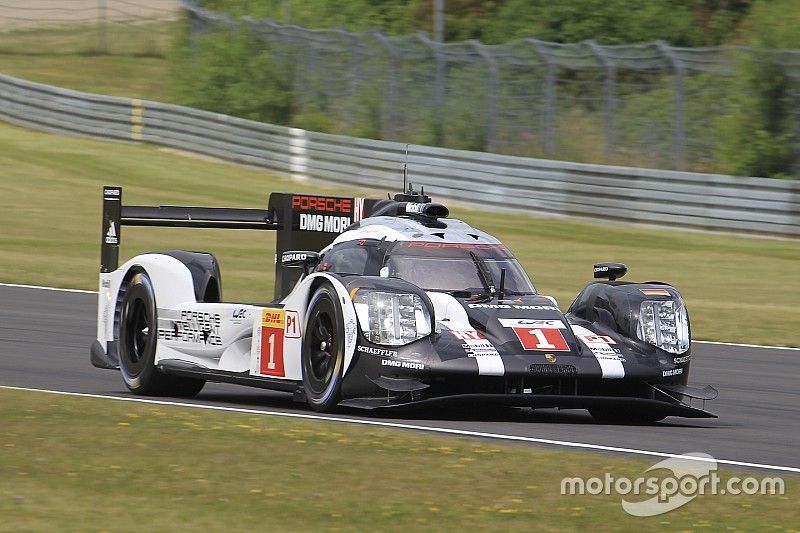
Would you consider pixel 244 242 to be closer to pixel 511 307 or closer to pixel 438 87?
pixel 438 87

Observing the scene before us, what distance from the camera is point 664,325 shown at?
9.82 m

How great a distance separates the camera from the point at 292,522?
6.13 metres

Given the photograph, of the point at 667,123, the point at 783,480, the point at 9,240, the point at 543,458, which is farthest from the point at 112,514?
the point at 667,123

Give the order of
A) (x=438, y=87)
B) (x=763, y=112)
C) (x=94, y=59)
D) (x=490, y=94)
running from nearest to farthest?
(x=763, y=112)
(x=490, y=94)
(x=438, y=87)
(x=94, y=59)

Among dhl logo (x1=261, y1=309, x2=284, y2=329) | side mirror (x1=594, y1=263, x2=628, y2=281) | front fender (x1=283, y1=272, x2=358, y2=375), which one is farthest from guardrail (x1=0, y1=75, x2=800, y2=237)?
front fender (x1=283, y1=272, x2=358, y2=375)

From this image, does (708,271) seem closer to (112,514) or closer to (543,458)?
(543,458)

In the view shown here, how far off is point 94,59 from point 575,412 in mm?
37184

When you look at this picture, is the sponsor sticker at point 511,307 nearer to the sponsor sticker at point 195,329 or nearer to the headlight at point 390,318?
the headlight at point 390,318

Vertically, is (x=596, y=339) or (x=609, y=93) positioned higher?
(x=609, y=93)

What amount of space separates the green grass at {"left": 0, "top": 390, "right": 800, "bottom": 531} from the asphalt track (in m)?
0.77

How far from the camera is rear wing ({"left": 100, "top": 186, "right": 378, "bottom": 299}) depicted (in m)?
11.8

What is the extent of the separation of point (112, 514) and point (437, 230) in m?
4.66

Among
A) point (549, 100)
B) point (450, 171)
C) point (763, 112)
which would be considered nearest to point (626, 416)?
point (763, 112)

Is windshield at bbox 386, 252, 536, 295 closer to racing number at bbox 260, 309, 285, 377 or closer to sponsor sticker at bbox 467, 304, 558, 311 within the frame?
sponsor sticker at bbox 467, 304, 558, 311
